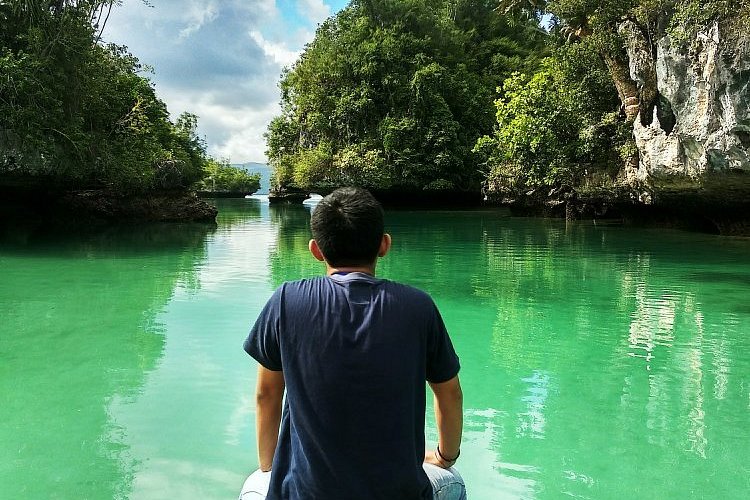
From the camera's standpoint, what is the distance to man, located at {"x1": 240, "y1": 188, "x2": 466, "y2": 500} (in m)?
1.59

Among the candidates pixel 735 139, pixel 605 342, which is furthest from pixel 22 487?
pixel 735 139

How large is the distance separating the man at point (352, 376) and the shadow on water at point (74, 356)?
2136 mm

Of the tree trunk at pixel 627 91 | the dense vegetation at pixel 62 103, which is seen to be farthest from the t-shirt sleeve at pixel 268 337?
the tree trunk at pixel 627 91

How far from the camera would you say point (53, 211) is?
25031 mm

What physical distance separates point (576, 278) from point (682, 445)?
22.4 ft

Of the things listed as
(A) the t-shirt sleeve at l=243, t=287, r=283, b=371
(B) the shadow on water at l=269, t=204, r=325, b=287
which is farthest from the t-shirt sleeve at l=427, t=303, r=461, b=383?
(B) the shadow on water at l=269, t=204, r=325, b=287

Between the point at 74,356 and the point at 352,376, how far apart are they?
16.6 ft

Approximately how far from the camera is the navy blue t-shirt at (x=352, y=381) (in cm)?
159

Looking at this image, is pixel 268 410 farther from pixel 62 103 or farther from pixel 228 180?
pixel 228 180

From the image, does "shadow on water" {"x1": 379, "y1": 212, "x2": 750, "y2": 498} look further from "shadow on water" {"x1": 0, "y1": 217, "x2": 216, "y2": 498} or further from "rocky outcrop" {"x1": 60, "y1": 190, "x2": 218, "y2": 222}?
"rocky outcrop" {"x1": 60, "y1": 190, "x2": 218, "y2": 222}

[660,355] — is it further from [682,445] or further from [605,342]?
[682,445]

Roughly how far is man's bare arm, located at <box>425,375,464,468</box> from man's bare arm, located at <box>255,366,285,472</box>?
47 centimetres

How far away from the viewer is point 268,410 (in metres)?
1.83

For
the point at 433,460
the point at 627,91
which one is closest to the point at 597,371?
the point at 433,460
